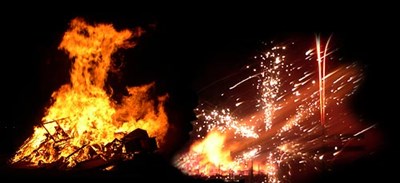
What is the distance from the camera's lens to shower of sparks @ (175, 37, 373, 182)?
1448 cm

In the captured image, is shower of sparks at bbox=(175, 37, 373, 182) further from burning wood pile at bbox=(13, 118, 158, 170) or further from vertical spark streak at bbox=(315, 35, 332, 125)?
burning wood pile at bbox=(13, 118, 158, 170)

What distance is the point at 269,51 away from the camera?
49.0 ft

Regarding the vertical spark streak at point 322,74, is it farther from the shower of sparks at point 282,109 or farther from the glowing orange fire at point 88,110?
the glowing orange fire at point 88,110

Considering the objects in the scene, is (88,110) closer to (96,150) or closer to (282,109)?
(96,150)

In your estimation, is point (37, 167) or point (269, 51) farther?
point (269, 51)

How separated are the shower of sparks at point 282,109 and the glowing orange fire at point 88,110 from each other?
2.81 meters

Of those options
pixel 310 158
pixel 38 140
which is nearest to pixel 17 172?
pixel 38 140

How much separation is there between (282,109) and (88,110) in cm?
895

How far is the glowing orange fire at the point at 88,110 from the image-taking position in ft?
31.2

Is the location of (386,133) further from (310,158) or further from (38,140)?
(38,140)

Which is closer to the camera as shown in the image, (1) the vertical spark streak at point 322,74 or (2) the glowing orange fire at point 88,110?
(2) the glowing orange fire at point 88,110

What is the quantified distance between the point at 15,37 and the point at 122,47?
14.8 ft

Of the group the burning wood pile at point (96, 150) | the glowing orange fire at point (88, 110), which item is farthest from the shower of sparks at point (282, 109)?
the burning wood pile at point (96, 150)

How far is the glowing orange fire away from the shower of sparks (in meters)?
2.81
